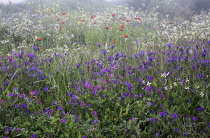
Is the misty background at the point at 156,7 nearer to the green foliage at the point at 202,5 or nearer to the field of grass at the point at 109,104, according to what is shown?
the green foliage at the point at 202,5

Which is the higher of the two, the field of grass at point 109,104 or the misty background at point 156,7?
the misty background at point 156,7

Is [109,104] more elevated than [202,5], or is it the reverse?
[202,5]

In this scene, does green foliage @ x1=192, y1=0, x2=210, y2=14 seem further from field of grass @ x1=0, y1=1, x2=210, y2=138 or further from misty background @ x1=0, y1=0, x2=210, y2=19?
field of grass @ x1=0, y1=1, x2=210, y2=138

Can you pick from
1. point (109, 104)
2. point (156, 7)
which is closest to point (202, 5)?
point (156, 7)

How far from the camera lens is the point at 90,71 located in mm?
2775

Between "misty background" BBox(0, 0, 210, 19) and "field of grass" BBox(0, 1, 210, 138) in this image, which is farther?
"misty background" BBox(0, 0, 210, 19)

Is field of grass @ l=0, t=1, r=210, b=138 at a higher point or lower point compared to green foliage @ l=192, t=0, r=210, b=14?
lower

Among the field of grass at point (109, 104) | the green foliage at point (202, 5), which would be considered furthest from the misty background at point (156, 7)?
the field of grass at point (109, 104)

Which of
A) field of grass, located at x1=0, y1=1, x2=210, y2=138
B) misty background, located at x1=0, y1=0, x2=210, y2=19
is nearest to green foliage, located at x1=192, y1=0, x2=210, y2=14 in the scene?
misty background, located at x1=0, y1=0, x2=210, y2=19

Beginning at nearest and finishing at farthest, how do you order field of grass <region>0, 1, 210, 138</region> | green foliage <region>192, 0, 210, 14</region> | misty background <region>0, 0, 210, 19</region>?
field of grass <region>0, 1, 210, 138</region>
misty background <region>0, 0, 210, 19</region>
green foliage <region>192, 0, 210, 14</region>

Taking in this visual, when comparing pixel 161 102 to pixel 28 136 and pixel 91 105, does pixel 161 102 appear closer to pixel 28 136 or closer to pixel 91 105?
pixel 91 105

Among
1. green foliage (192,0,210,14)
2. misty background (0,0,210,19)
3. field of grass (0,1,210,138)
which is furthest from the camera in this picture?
green foliage (192,0,210,14)

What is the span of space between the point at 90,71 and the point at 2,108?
1183 millimetres

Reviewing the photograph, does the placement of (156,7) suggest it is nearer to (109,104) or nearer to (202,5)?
(202,5)
